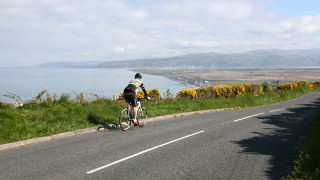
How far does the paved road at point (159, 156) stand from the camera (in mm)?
5398

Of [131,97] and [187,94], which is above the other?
[131,97]

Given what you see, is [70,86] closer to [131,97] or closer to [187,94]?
[187,94]

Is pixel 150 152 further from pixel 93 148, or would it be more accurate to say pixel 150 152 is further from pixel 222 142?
pixel 222 142

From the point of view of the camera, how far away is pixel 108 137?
28.6ft

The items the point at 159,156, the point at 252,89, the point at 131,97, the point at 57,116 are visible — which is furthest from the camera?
the point at 252,89

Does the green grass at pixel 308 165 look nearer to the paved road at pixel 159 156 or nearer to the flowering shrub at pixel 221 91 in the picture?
the paved road at pixel 159 156

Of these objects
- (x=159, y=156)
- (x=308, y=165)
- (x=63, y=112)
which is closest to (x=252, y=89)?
(x=63, y=112)

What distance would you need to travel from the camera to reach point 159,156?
659 centimetres

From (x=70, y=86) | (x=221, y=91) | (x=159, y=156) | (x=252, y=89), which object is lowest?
(x=70, y=86)

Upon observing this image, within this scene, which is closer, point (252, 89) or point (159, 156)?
point (159, 156)

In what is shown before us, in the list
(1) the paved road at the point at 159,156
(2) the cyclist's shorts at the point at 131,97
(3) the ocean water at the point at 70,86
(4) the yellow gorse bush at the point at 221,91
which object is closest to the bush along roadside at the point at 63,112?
(3) the ocean water at the point at 70,86

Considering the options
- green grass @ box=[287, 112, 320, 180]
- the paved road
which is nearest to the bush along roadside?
the paved road

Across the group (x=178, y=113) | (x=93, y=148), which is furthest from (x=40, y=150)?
(x=178, y=113)

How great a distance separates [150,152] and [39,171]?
2.71 meters
